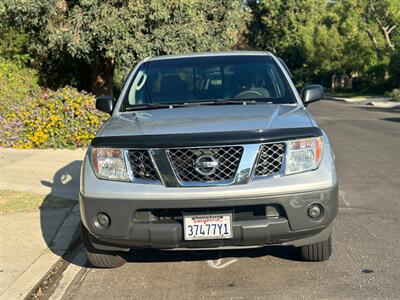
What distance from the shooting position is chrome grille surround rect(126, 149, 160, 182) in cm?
411

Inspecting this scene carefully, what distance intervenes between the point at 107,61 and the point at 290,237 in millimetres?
14550

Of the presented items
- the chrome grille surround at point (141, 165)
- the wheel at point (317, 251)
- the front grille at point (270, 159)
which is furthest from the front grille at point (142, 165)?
the wheel at point (317, 251)

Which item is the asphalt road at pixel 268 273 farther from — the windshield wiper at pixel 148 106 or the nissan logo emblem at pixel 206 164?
the windshield wiper at pixel 148 106

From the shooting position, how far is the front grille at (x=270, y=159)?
4055 mm

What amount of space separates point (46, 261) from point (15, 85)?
11.3 meters

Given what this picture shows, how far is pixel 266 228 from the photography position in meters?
4.02

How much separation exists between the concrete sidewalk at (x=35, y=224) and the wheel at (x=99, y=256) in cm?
43

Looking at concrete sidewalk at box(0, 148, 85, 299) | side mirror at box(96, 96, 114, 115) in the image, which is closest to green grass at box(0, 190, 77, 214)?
concrete sidewalk at box(0, 148, 85, 299)

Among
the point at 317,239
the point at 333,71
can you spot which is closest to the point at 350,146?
the point at 317,239

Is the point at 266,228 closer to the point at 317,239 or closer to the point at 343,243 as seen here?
the point at 317,239

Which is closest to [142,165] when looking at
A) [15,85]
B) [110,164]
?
[110,164]

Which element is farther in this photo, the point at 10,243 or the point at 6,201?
the point at 6,201

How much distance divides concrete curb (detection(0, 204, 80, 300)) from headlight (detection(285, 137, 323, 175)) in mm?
2235

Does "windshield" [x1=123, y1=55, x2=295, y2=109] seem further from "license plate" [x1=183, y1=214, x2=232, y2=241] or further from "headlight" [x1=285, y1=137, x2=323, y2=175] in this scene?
"license plate" [x1=183, y1=214, x2=232, y2=241]
